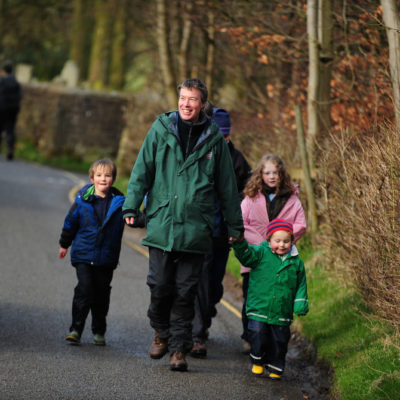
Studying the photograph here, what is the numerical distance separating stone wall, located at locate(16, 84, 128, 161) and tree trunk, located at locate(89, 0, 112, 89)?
1.05m

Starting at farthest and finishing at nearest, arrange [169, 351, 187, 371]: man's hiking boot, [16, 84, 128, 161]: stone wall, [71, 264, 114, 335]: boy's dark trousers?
1. [16, 84, 128, 161]: stone wall
2. [71, 264, 114, 335]: boy's dark trousers
3. [169, 351, 187, 371]: man's hiking boot

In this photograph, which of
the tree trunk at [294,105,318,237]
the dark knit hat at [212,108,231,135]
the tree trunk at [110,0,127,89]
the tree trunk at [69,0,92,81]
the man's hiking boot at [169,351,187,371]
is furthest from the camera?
the tree trunk at [69,0,92,81]

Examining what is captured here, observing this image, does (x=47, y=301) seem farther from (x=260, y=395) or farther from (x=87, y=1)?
(x=87, y=1)

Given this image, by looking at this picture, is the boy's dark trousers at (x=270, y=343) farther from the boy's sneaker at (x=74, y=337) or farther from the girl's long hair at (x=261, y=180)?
the boy's sneaker at (x=74, y=337)

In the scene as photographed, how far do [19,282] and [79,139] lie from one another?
19.0m

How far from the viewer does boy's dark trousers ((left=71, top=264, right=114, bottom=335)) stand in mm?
6777

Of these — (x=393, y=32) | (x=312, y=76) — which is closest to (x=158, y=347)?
(x=393, y=32)

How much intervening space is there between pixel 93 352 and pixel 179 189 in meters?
1.56

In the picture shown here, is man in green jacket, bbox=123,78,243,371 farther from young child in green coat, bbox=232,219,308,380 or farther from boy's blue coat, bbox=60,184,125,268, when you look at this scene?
boy's blue coat, bbox=60,184,125,268

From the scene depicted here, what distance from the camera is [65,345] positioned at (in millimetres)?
6645

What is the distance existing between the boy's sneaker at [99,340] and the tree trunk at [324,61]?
17.0ft

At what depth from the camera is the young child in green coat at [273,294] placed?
248 inches

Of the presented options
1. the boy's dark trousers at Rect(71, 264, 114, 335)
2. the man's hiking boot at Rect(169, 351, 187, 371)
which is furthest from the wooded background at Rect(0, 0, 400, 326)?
the boy's dark trousers at Rect(71, 264, 114, 335)

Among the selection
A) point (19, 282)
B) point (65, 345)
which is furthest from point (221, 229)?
point (19, 282)
